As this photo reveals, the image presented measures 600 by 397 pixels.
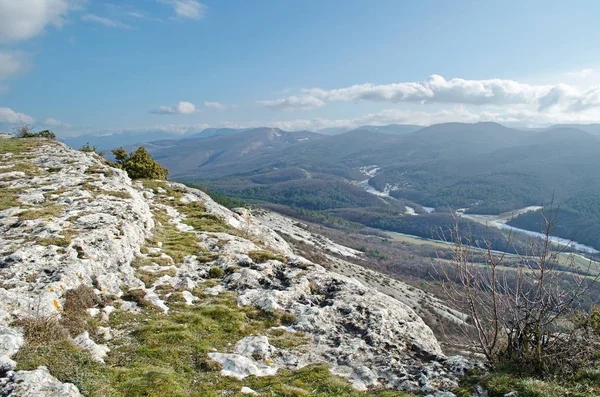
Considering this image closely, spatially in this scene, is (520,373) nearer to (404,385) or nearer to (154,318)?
(404,385)

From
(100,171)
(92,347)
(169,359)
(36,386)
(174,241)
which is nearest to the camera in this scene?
(36,386)

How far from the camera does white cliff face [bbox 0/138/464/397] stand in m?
11.8

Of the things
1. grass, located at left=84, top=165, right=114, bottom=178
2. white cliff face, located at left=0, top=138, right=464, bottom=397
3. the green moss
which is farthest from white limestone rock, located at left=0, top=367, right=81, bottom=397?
grass, located at left=84, top=165, right=114, bottom=178

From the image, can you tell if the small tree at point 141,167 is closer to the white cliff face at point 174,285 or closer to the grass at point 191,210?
the grass at point 191,210

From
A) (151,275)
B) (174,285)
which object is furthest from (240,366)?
(151,275)

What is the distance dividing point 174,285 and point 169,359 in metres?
6.56

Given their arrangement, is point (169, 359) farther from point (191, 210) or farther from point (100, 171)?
point (100, 171)

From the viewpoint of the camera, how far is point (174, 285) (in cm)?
1780

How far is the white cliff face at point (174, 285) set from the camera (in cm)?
1177

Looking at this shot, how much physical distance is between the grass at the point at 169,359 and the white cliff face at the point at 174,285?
43 cm

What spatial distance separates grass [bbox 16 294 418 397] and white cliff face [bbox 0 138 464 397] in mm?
433

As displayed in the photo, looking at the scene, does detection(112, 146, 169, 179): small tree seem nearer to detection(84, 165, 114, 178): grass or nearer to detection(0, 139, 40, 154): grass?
detection(0, 139, 40, 154): grass

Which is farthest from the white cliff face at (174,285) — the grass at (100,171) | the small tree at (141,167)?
the small tree at (141,167)

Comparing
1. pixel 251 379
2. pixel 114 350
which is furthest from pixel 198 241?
pixel 251 379
